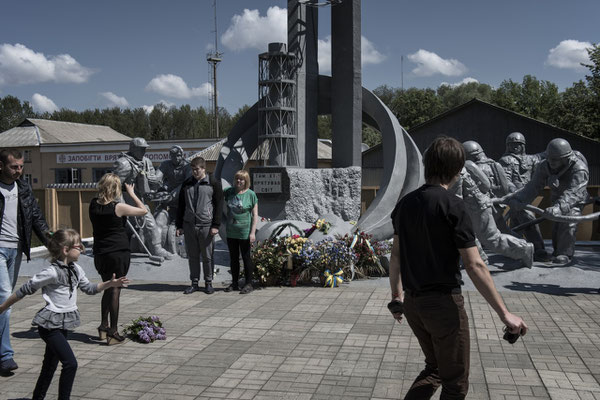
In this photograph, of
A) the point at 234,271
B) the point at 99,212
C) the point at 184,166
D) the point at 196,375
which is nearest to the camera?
the point at 196,375

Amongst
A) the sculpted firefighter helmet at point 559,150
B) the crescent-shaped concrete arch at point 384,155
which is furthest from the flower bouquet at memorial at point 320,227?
the sculpted firefighter helmet at point 559,150

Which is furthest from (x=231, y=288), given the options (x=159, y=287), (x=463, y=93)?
(x=463, y=93)

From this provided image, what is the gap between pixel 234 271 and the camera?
8.74 m

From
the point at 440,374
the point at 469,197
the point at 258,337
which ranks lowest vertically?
the point at 258,337

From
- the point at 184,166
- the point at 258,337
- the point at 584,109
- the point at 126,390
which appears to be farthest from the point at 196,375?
the point at 584,109

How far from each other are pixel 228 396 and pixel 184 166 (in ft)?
25.9

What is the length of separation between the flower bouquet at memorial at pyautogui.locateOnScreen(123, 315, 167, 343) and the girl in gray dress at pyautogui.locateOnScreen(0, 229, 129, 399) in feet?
5.38

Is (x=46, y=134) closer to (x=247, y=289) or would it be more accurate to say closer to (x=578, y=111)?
(x=578, y=111)

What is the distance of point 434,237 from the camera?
10.2 feet

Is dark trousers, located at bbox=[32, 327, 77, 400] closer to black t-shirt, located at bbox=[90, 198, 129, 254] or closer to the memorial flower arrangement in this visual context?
black t-shirt, located at bbox=[90, 198, 129, 254]

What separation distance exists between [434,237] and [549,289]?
6.40m

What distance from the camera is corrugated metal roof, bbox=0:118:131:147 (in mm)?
51641

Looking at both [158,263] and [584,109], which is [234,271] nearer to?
[158,263]

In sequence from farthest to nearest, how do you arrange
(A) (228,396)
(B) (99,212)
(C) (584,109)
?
1. (C) (584,109)
2. (B) (99,212)
3. (A) (228,396)
